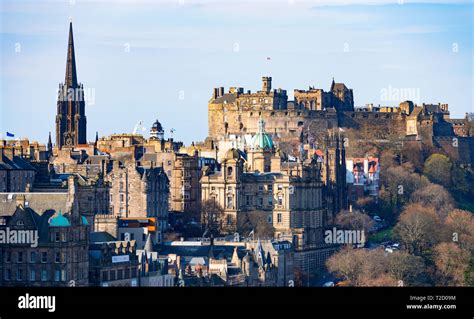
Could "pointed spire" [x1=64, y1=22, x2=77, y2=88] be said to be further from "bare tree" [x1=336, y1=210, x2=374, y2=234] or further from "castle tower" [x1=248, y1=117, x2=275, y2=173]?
"bare tree" [x1=336, y1=210, x2=374, y2=234]

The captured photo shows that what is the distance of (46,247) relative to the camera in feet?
371

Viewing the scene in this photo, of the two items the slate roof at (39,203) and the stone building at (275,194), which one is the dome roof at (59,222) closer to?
the slate roof at (39,203)

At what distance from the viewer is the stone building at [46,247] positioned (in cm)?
11256

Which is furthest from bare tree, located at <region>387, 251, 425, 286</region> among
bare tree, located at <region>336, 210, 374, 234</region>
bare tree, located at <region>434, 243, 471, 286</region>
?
bare tree, located at <region>336, 210, 374, 234</region>

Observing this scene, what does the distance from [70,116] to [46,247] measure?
72110 millimetres

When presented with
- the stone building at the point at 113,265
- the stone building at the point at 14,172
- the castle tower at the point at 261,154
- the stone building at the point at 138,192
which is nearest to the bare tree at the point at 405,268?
the stone building at the point at 138,192

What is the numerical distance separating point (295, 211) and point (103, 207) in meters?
19.0

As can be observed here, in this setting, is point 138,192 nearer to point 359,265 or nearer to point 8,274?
point 359,265

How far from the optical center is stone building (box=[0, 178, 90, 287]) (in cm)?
11256

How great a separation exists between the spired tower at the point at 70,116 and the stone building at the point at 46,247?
6499cm

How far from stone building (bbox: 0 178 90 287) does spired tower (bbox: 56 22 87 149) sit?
64987mm
